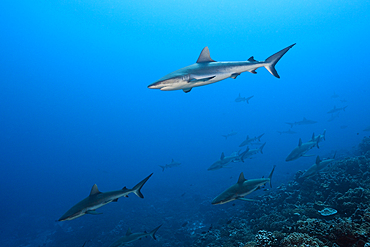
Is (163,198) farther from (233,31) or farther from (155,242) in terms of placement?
(233,31)

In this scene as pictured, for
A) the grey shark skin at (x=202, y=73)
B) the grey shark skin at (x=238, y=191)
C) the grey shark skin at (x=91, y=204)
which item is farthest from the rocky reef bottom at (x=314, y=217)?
the grey shark skin at (x=91, y=204)

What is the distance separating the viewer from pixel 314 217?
6414mm

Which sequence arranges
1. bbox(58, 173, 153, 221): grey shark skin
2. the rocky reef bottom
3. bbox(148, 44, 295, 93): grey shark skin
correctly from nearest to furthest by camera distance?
bbox(148, 44, 295, 93): grey shark skin
the rocky reef bottom
bbox(58, 173, 153, 221): grey shark skin

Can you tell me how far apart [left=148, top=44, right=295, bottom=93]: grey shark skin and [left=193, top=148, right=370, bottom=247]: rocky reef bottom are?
13.0 feet

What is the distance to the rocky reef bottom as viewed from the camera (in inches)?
144

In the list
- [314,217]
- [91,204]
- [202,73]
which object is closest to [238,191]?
[314,217]

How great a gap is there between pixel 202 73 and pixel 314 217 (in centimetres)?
708

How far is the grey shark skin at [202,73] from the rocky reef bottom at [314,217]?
3.96 meters

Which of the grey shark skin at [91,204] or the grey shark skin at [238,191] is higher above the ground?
the grey shark skin at [91,204]

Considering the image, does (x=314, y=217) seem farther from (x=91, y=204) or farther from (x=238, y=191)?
(x=91, y=204)

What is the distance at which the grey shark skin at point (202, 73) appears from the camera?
3.53 m

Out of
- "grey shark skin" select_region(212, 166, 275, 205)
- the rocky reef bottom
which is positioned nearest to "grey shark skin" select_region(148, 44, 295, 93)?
"grey shark skin" select_region(212, 166, 275, 205)

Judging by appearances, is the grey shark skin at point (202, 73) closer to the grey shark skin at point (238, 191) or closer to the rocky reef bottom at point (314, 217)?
the grey shark skin at point (238, 191)

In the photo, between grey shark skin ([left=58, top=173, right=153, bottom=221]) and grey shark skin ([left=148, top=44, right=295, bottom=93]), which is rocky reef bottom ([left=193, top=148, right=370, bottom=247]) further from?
grey shark skin ([left=58, top=173, right=153, bottom=221])
